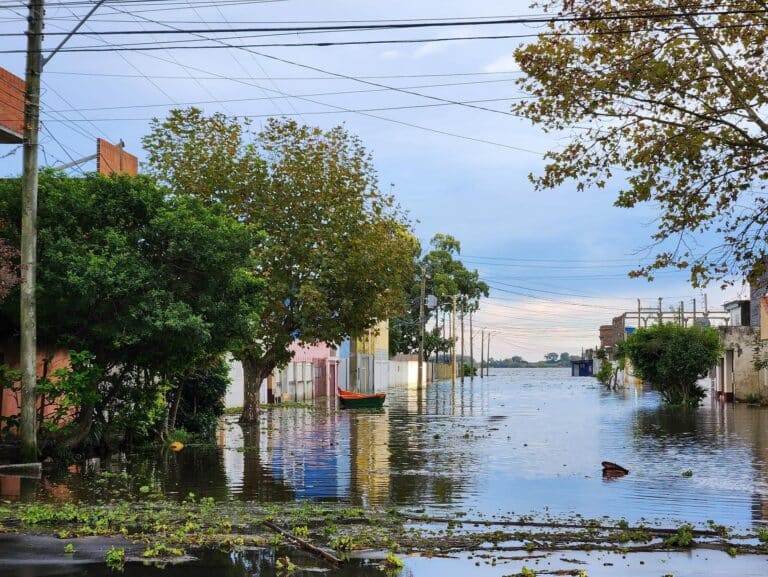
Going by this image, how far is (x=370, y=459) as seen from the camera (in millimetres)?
22359

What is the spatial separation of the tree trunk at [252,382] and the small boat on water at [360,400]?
318 inches

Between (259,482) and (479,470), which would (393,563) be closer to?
(259,482)

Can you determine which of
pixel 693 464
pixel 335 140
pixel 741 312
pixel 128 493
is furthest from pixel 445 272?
pixel 128 493

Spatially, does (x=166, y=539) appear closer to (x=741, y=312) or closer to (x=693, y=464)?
(x=693, y=464)

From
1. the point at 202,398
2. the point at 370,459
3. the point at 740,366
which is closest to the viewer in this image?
the point at 370,459

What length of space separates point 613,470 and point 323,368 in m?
44.0

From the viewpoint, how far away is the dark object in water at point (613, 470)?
19.7m

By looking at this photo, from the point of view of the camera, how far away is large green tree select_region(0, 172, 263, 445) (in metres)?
19.3

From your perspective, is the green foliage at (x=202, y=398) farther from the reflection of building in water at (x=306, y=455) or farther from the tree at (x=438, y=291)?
A: the tree at (x=438, y=291)

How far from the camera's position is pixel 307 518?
1309cm

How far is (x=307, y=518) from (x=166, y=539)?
2.39 meters

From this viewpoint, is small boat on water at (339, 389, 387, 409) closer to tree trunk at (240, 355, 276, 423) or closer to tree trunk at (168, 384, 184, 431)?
tree trunk at (240, 355, 276, 423)

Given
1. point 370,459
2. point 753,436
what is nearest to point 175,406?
point 370,459

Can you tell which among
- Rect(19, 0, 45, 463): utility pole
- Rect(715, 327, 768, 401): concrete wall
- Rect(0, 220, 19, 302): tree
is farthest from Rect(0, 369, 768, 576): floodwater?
Rect(715, 327, 768, 401): concrete wall
